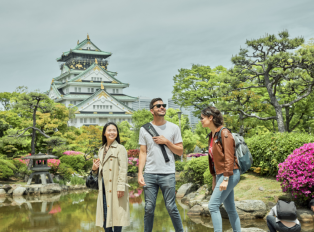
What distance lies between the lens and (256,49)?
1370cm

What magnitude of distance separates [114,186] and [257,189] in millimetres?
5042

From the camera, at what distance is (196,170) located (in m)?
9.52

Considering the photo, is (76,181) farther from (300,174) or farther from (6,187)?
(300,174)

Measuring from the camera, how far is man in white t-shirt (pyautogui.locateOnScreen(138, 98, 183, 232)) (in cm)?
370

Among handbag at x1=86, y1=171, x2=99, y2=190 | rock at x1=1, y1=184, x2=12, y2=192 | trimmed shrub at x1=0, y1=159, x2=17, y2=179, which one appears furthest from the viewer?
trimmed shrub at x1=0, y1=159, x2=17, y2=179

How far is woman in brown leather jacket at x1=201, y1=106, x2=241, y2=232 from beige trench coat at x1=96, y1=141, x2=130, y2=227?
1114mm

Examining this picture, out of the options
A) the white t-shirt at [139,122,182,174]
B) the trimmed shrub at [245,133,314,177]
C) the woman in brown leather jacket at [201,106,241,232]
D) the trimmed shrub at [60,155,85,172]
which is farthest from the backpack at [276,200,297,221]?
the trimmed shrub at [60,155,85,172]

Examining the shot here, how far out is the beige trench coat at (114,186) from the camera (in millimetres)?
3771

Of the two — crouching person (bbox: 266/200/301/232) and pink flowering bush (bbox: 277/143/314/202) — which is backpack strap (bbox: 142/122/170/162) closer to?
crouching person (bbox: 266/200/301/232)

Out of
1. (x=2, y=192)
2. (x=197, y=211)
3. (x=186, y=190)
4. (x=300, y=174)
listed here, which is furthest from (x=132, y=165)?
(x=300, y=174)

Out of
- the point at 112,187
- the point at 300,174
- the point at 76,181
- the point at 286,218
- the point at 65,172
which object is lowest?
the point at 76,181

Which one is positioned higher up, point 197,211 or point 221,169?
point 221,169

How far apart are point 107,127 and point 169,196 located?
1283 mm

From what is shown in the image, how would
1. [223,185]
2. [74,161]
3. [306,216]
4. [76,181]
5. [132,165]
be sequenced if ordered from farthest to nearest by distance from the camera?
1. [132,165]
2. [74,161]
3. [76,181]
4. [306,216]
5. [223,185]
